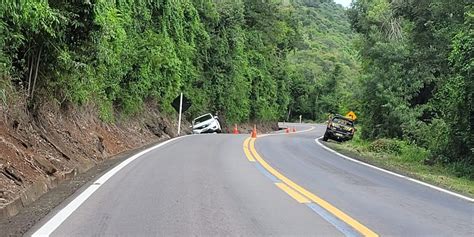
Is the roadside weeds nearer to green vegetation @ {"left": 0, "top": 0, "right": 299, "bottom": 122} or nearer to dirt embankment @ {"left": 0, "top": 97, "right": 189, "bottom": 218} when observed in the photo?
dirt embankment @ {"left": 0, "top": 97, "right": 189, "bottom": 218}

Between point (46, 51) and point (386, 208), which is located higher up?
point (46, 51)

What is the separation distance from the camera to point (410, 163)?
19188 mm

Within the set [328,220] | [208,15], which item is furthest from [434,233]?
[208,15]

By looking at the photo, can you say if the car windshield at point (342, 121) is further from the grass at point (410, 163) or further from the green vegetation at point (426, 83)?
the grass at point (410, 163)

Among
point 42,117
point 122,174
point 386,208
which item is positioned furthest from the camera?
point 42,117

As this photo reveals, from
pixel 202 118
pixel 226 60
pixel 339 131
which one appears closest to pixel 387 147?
pixel 339 131

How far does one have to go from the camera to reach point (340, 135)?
33719 mm

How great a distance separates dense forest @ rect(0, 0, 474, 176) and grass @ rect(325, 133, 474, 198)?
75 cm

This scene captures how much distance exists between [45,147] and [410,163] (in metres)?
12.9

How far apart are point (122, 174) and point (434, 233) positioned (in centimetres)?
677

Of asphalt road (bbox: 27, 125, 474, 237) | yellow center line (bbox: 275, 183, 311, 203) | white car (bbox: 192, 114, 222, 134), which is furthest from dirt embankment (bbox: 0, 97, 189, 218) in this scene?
white car (bbox: 192, 114, 222, 134)

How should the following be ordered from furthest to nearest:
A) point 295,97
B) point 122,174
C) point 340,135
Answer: point 295,97, point 340,135, point 122,174

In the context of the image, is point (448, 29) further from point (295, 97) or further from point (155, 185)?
point (295, 97)

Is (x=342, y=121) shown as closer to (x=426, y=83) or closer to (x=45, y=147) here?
(x=426, y=83)
